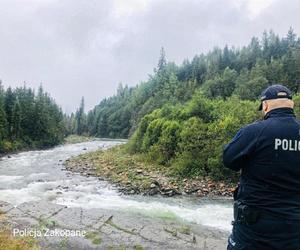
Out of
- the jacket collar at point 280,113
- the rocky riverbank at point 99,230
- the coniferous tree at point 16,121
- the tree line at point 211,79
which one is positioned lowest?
the rocky riverbank at point 99,230

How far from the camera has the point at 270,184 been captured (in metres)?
3.47

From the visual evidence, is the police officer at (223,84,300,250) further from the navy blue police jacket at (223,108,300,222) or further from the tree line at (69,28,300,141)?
the tree line at (69,28,300,141)

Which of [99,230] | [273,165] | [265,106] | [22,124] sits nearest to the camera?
[273,165]

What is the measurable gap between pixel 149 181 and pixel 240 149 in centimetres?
1965

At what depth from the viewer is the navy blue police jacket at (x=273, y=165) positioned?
3.46m

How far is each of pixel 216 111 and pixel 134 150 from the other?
41.8 ft

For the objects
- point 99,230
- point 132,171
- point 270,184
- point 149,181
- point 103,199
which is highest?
point 270,184

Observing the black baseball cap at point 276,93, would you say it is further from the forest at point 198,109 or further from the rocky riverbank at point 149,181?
the forest at point 198,109

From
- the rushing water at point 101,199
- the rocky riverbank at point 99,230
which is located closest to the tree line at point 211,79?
the rushing water at point 101,199

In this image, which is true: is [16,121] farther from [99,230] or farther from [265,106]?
[265,106]

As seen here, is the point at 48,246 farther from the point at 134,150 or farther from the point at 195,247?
the point at 134,150

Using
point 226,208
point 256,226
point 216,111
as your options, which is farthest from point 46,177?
point 256,226

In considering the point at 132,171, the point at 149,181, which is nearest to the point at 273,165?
the point at 149,181

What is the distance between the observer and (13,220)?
11.6 meters
